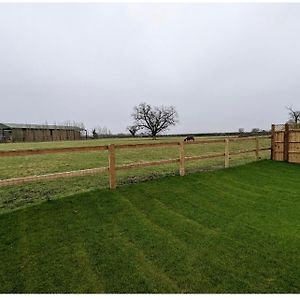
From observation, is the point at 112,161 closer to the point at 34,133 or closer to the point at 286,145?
the point at 286,145

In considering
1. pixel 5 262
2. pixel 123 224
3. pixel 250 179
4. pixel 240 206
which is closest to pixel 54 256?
pixel 5 262

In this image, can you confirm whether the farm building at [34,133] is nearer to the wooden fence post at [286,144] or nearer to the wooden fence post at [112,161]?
the wooden fence post at [286,144]

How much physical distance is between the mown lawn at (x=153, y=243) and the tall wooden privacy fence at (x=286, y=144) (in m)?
6.62

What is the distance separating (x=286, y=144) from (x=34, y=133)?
77998mm

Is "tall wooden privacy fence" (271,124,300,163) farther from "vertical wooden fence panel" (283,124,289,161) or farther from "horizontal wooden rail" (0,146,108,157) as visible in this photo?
"horizontal wooden rail" (0,146,108,157)

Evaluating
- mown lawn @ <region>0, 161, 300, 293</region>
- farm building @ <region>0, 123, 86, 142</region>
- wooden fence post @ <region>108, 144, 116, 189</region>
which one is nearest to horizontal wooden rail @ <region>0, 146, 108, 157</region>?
wooden fence post @ <region>108, 144, 116, 189</region>

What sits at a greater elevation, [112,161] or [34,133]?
[34,133]

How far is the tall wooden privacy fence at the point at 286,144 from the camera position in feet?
42.9

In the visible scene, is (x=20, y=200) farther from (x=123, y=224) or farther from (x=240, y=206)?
(x=240, y=206)

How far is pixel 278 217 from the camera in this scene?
5438 millimetres

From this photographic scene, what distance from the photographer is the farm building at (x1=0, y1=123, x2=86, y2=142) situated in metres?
74.8

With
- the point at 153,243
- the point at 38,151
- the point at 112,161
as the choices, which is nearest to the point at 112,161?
the point at 112,161

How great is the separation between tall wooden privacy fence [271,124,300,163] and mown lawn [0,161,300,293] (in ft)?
21.7

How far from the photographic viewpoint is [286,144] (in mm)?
13320
